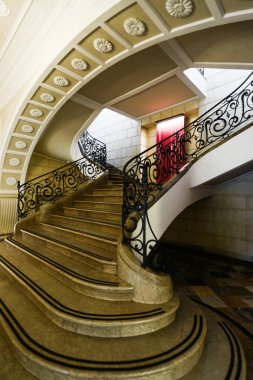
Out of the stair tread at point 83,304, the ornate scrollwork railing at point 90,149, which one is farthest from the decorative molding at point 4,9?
the ornate scrollwork railing at point 90,149

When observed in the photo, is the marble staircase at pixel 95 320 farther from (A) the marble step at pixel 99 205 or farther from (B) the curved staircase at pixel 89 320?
(A) the marble step at pixel 99 205

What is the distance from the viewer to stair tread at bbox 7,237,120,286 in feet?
6.65

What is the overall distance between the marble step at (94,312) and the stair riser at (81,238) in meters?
0.70

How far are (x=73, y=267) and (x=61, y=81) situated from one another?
123 inches

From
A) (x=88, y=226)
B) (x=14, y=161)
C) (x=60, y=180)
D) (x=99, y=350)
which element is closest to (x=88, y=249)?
(x=88, y=226)

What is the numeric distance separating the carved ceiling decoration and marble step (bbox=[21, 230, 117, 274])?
7.98 feet

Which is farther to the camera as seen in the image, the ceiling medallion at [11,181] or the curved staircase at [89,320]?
the ceiling medallion at [11,181]

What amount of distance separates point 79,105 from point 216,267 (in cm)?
506

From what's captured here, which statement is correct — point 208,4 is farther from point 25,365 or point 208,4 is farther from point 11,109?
point 11,109

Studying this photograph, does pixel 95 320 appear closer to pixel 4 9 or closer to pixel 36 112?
pixel 4 9

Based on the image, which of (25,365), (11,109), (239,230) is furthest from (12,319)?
(239,230)

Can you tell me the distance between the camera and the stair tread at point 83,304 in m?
1.66

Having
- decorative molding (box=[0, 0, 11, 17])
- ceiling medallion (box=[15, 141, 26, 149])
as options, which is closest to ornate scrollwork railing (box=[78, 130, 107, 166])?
ceiling medallion (box=[15, 141, 26, 149])

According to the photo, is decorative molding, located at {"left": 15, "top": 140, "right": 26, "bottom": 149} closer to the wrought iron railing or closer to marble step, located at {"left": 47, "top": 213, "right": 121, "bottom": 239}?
marble step, located at {"left": 47, "top": 213, "right": 121, "bottom": 239}
